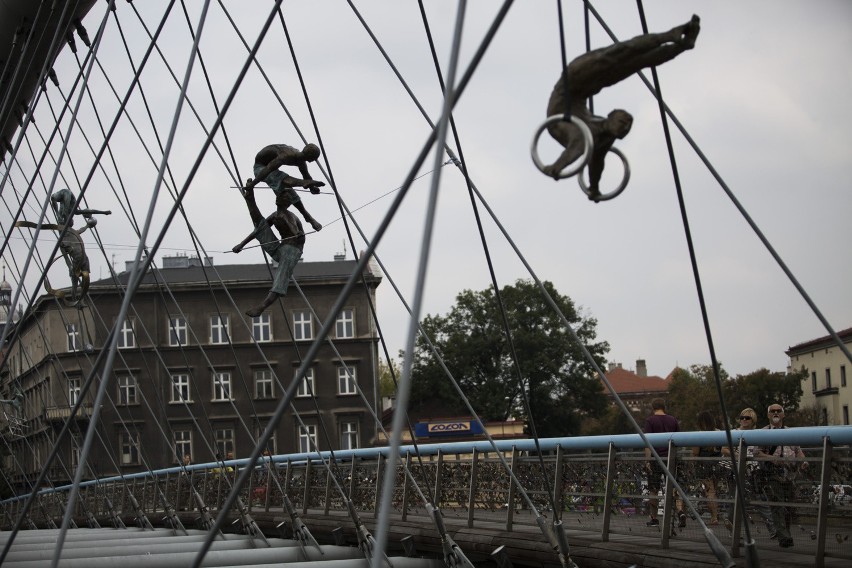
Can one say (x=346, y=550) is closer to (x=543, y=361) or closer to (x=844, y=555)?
(x=844, y=555)

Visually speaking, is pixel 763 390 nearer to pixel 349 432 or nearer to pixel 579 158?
pixel 349 432

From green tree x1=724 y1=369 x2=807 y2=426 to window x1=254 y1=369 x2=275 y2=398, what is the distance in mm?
21979

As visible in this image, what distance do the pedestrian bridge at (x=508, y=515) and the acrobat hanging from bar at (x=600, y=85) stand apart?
162cm

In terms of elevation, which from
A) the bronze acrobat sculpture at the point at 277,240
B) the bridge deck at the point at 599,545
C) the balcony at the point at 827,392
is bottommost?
the bridge deck at the point at 599,545

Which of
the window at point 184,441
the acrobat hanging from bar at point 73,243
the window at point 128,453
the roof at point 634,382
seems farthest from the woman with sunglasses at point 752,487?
the roof at point 634,382

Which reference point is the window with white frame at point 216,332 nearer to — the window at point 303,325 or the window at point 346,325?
the window at point 303,325

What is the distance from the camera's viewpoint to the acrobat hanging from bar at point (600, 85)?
17.5ft

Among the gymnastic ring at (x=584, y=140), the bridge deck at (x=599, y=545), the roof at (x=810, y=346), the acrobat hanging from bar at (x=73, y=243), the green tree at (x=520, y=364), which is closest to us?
the gymnastic ring at (x=584, y=140)

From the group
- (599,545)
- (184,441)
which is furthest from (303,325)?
(599,545)

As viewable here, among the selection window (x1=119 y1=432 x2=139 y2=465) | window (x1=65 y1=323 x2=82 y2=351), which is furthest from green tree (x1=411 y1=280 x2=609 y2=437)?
window (x1=65 y1=323 x2=82 y2=351)

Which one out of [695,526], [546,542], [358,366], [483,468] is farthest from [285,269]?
[358,366]

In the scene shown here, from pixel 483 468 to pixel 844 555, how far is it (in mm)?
5605

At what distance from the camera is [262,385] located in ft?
204

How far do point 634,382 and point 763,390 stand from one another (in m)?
67.2
